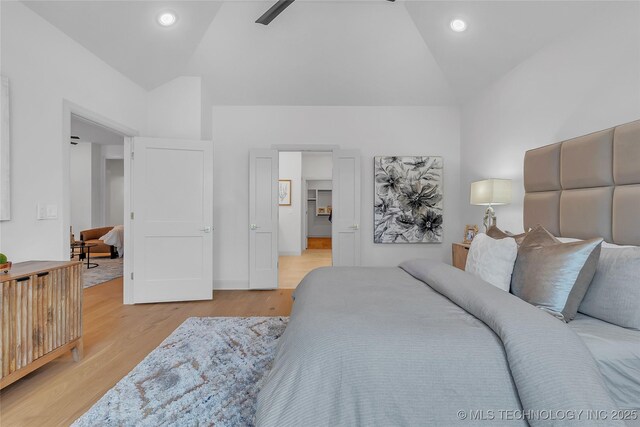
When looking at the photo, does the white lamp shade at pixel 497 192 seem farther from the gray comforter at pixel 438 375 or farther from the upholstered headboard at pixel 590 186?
the gray comforter at pixel 438 375

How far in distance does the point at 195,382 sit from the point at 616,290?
2413 millimetres

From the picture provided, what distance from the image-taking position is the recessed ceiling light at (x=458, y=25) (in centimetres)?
315

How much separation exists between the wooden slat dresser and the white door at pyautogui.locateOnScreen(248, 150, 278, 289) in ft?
7.38

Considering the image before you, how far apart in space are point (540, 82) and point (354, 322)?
301 cm

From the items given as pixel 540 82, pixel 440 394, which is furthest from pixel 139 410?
pixel 540 82

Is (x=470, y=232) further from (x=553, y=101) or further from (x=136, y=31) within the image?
(x=136, y=31)

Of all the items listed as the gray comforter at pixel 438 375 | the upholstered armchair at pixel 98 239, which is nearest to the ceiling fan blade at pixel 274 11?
the gray comforter at pixel 438 375

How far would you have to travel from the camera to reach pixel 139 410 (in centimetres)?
172

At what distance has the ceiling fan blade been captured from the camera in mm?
2830

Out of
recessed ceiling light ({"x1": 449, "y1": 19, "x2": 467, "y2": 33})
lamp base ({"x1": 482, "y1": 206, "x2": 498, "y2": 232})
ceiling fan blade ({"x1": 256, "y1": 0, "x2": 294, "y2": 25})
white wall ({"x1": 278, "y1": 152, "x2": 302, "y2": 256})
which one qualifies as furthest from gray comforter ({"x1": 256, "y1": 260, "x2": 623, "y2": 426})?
white wall ({"x1": 278, "y1": 152, "x2": 302, "y2": 256})

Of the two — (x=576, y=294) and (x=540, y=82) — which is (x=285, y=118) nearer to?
(x=540, y=82)

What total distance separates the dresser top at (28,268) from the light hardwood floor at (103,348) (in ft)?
2.48

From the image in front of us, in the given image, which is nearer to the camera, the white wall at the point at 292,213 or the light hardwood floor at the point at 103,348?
the light hardwood floor at the point at 103,348

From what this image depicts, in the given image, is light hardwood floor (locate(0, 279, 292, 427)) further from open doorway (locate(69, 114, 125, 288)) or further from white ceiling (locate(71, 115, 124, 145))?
white ceiling (locate(71, 115, 124, 145))
